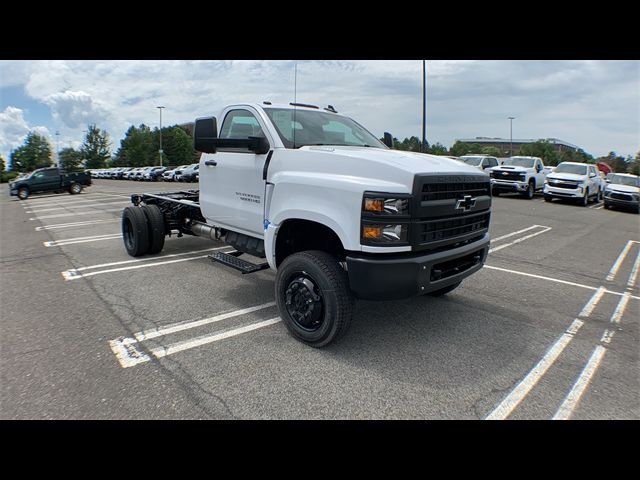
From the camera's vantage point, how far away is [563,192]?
1839cm

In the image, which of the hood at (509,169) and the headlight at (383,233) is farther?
the hood at (509,169)

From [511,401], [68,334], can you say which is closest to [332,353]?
[511,401]

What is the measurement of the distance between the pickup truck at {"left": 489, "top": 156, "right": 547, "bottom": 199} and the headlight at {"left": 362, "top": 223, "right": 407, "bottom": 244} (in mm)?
18480

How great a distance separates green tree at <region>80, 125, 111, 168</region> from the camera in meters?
97.6

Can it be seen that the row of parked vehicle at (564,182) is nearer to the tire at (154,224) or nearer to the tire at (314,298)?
the tire at (154,224)

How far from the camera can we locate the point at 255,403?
2.83m

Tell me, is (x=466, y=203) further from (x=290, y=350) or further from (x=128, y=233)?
(x=128, y=233)

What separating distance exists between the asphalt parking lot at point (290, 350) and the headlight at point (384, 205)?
1.29 m

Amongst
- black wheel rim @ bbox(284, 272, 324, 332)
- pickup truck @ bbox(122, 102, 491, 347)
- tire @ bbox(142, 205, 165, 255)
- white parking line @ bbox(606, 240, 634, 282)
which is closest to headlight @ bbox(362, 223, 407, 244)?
pickup truck @ bbox(122, 102, 491, 347)

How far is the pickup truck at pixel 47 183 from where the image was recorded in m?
23.5

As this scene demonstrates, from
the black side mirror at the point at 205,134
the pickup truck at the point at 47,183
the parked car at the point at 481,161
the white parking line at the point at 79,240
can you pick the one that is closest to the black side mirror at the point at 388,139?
the black side mirror at the point at 205,134

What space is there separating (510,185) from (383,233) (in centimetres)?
1904

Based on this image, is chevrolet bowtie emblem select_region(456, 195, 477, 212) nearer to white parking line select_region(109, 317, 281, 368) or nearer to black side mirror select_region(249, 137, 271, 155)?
black side mirror select_region(249, 137, 271, 155)

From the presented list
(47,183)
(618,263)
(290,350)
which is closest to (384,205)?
(290,350)
